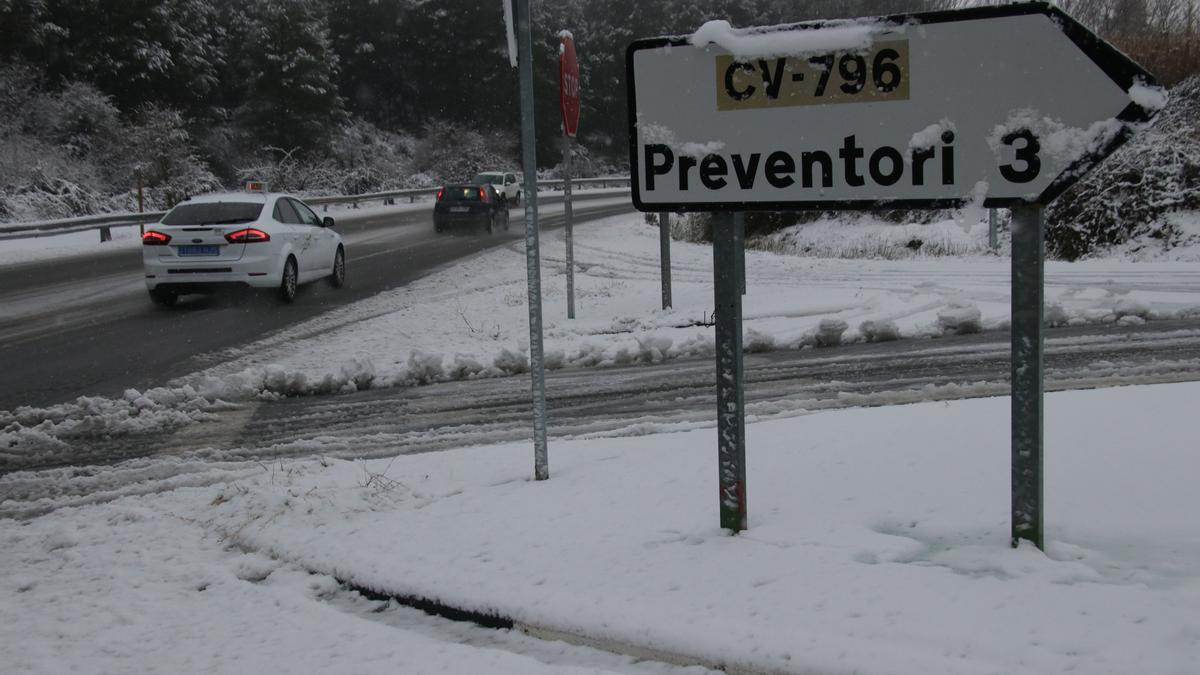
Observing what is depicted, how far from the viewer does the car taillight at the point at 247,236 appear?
14.3m

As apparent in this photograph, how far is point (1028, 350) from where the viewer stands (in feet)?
11.3

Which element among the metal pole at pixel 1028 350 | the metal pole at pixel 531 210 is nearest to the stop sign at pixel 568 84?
the metal pole at pixel 531 210

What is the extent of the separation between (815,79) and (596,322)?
861 centimetres

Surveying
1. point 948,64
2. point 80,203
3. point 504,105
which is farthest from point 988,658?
point 504,105

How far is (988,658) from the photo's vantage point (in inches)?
119

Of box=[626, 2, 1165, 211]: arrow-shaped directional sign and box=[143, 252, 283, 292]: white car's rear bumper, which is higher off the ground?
box=[626, 2, 1165, 211]: arrow-shaped directional sign

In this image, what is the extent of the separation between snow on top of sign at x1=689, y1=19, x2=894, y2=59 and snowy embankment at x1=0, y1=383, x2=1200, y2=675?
1.78 meters

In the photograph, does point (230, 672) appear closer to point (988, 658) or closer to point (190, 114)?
point (988, 658)

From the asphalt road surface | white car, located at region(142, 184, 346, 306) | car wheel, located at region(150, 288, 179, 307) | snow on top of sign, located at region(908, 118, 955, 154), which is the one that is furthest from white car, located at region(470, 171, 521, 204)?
snow on top of sign, located at region(908, 118, 955, 154)

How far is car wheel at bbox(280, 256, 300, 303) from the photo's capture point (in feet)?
49.1

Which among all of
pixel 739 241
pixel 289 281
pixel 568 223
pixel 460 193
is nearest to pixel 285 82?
pixel 460 193

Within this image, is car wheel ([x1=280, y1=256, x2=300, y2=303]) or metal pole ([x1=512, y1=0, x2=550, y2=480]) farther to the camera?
car wheel ([x1=280, y1=256, x2=300, y2=303])

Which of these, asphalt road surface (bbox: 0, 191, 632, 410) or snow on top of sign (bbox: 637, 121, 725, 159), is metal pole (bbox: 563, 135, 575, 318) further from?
snow on top of sign (bbox: 637, 121, 725, 159)

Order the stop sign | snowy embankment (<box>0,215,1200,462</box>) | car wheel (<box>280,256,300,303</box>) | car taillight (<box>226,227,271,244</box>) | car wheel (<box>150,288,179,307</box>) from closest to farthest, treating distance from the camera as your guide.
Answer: snowy embankment (<box>0,215,1200,462</box>) < the stop sign < car taillight (<box>226,227,271,244</box>) < car wheel (<box>150,288,179,307</box>) < car wheel (<box>280,256,300,303</box>)
